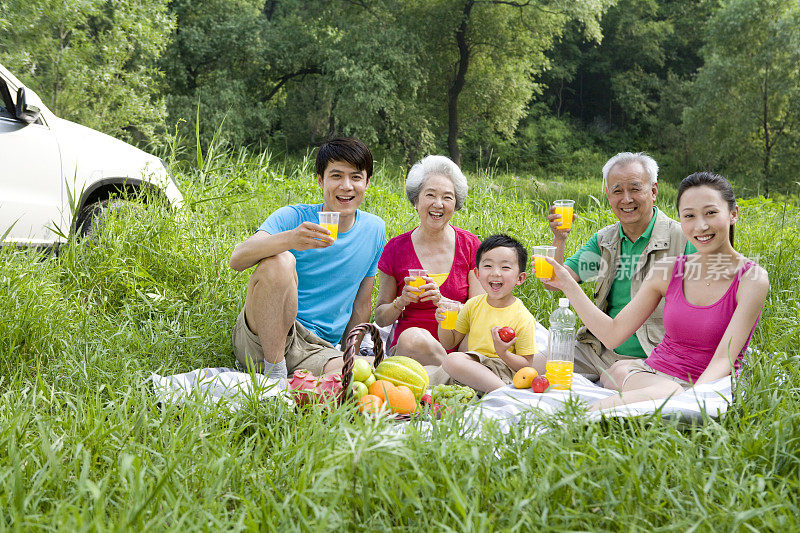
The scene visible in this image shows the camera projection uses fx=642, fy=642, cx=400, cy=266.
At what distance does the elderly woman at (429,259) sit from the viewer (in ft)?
11.8

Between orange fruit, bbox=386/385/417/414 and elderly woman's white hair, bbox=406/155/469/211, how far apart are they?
1.37 m

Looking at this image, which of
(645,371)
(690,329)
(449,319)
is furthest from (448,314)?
(690,329)

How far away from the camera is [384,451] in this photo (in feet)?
6.32

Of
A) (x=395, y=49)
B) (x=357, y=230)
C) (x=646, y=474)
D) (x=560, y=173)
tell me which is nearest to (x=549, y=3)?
(x=395, y=49)

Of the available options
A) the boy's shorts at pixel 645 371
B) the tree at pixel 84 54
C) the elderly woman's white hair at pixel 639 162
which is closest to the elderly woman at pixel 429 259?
the elderly woman's white hair at pixel 639 162

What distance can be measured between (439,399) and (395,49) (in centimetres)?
1757

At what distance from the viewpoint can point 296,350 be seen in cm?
340

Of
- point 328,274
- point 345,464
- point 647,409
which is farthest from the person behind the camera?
point 328,274

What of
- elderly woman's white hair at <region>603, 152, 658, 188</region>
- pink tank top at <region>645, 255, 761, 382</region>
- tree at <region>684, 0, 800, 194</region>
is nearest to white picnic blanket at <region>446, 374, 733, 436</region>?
pink tank top at <region>645, 255, 761, 382</region>

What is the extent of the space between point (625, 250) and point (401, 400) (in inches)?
63.3

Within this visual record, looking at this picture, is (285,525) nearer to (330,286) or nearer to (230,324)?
(330,286)

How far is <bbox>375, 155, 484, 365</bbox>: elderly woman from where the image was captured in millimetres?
3586

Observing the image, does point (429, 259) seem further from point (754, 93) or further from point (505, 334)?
point (754, 93)

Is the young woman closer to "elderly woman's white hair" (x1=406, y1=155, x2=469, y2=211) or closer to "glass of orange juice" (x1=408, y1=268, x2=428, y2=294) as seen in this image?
"glass of orange juice" (x1=408, y1=268, x2=428, y2=294)
